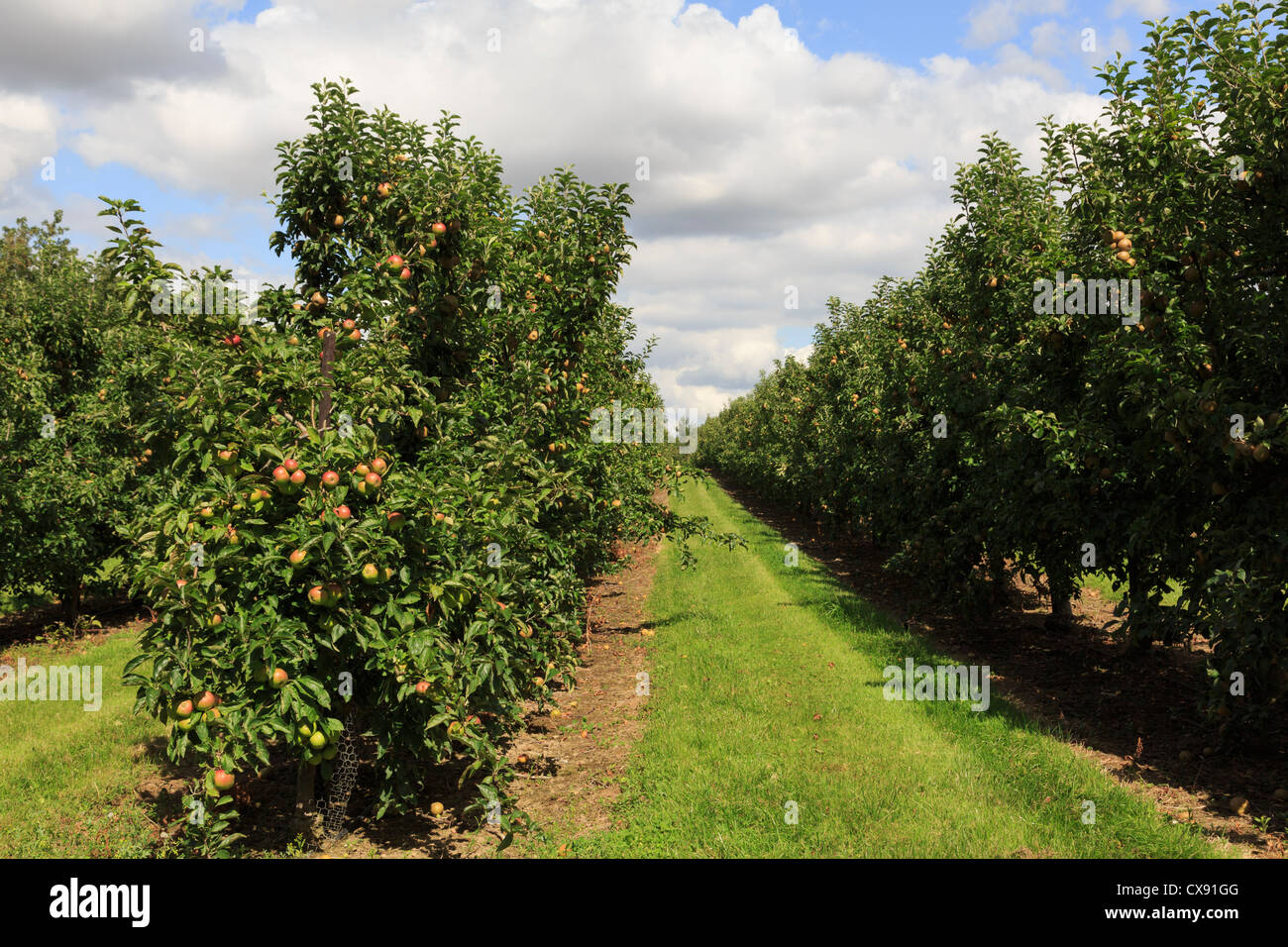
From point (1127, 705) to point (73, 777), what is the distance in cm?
1023

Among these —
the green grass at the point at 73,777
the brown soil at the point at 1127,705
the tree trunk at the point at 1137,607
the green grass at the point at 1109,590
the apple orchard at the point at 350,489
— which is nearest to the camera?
the apple orchard at the point at 350,489

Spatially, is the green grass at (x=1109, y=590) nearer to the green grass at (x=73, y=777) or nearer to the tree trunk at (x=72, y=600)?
the green grass at (x=73, y=777)

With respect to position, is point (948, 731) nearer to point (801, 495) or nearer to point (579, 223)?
point (579, 223)

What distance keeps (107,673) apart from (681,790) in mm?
8957

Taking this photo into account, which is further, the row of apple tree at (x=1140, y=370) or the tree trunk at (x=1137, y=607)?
the tree trunk at (x=1137, y=607)

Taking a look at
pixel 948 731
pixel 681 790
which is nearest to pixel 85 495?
pixel 681 790

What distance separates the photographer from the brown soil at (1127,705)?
587 cm

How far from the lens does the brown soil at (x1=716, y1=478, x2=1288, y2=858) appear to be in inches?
231

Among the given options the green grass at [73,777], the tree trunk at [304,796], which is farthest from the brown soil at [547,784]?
the green grass at [73,777]

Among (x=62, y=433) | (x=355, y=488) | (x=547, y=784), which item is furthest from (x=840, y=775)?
(x=62, y=433)

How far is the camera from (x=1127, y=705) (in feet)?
26.6

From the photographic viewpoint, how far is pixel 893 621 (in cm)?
1245

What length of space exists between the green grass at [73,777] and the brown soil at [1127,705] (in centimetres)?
736

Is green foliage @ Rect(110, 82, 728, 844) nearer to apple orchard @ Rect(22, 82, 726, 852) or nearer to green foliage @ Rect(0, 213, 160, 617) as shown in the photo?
apple orchard @ Rect(22, 82, 726, 852)
